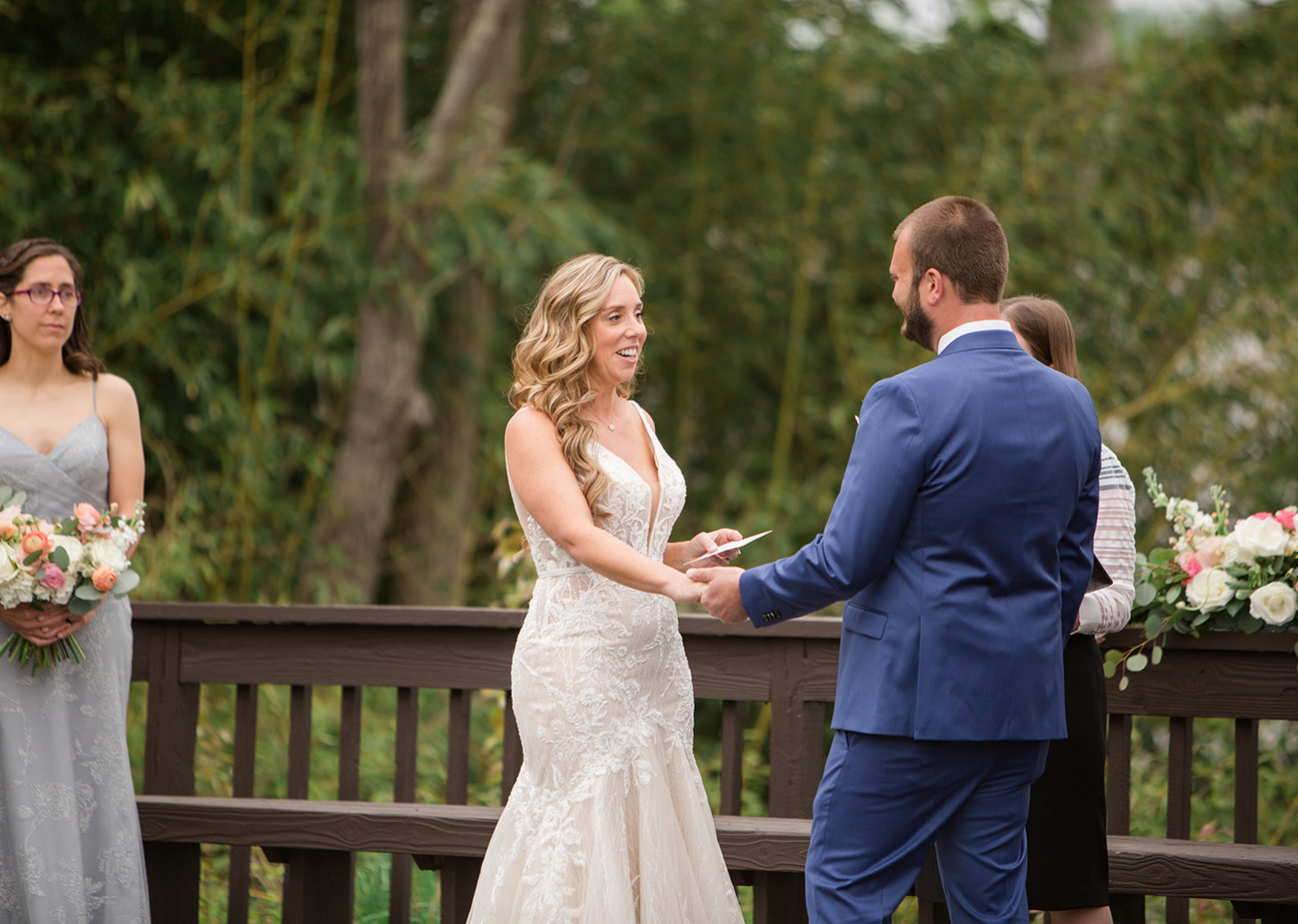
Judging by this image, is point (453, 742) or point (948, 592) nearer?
point (948, 592)

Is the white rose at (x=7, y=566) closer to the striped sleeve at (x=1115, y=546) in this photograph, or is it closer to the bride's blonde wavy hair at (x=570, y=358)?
the bride's blonde wavy hair at (x=570, y=358)

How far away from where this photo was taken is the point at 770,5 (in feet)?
18.0

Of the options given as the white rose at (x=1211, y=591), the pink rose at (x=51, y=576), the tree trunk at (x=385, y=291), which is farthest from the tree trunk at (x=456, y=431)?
the white rose at (x=1211, y=591)

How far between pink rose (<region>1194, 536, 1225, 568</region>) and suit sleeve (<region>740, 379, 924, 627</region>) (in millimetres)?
979

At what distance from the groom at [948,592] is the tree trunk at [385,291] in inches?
128

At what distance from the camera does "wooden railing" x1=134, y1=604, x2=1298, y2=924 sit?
99.8 inches

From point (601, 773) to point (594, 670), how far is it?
0.63ft

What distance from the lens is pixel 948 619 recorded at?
183 cm

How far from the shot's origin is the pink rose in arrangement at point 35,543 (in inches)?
95.5

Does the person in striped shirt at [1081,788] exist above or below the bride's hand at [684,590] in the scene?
below

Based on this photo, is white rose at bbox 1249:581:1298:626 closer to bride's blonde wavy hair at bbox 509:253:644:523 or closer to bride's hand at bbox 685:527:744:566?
bride's hand at bbox 685:527:744:566

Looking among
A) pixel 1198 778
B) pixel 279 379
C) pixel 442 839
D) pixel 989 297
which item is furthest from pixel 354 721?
pixel 1198 778

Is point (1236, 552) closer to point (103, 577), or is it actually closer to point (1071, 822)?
point (1071, 822)

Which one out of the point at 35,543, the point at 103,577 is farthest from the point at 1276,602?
the point at 35,543
